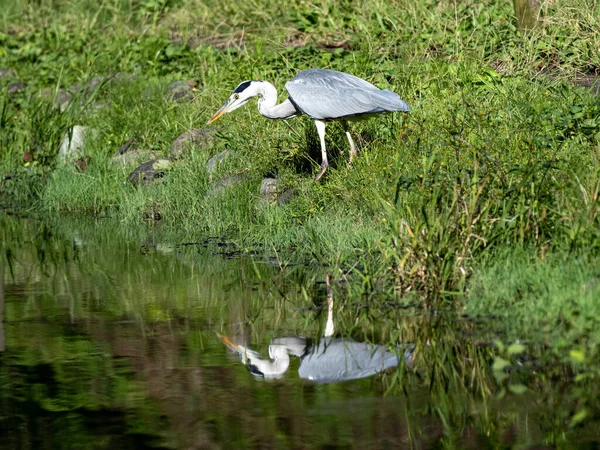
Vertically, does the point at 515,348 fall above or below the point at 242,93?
below

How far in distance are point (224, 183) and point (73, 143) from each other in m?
3.13

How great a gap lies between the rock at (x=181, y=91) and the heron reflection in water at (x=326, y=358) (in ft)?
23.5

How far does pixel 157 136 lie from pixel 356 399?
7.63 meters

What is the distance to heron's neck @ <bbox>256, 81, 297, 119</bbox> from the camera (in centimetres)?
992

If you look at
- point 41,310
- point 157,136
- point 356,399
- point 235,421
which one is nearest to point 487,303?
point 356,399

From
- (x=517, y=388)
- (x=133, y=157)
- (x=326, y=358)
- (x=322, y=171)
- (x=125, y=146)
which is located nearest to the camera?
(x=517, y=388)

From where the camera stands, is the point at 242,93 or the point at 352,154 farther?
the point at 242,93

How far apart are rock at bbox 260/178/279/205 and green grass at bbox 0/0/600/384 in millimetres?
86

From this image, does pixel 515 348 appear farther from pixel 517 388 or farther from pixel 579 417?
pixel 579 417

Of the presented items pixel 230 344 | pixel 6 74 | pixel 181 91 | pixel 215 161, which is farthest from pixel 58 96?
pixel 230 344

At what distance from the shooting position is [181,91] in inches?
531

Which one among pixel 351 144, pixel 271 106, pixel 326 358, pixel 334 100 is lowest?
pixel 326 358

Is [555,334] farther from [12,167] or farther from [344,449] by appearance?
[12,167]

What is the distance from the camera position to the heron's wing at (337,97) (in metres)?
9.26
